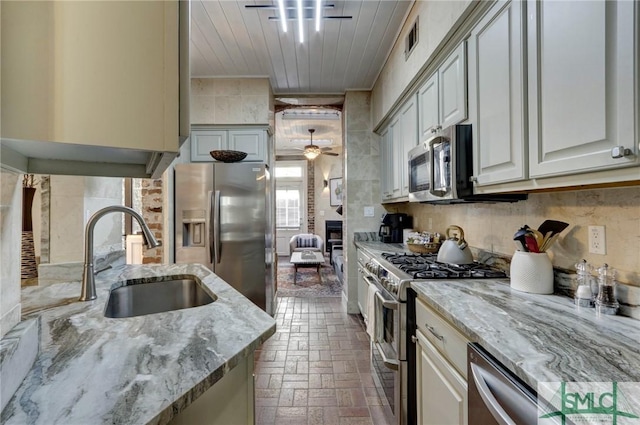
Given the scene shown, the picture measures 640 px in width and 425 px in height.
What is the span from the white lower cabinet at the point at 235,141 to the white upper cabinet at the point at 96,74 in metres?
2.78

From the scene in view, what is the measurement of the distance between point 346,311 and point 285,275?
254cm

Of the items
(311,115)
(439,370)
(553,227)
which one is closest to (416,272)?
(439,370)

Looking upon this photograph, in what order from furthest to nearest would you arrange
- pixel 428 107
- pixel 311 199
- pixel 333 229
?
1. pixel 311 199
2. pixel 333 229
3. pixel 428 107

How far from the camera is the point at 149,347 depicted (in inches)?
31.1

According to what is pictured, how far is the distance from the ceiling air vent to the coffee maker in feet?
5.47

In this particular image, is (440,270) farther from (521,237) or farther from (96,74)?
(96,74)

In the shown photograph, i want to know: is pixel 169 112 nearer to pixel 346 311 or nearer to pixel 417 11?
pixel 417 11

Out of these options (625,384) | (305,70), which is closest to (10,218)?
(625,384)

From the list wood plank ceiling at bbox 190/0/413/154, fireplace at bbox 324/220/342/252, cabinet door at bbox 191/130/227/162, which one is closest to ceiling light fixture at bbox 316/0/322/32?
wood plank ceiling at bbox 190/0/413/154

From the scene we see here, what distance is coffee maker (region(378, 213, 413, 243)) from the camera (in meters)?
3.37

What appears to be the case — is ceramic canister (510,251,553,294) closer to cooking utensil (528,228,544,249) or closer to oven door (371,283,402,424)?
Answer: cooking utensil (528,228,544,249)

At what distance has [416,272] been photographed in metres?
1.71

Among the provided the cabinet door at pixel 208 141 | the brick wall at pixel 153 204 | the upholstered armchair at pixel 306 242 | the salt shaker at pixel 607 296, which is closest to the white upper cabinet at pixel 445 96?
the salt shaker at pixel 607 296

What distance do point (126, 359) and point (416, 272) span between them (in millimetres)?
1428
